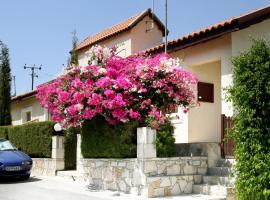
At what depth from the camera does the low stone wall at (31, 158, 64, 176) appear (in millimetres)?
16123

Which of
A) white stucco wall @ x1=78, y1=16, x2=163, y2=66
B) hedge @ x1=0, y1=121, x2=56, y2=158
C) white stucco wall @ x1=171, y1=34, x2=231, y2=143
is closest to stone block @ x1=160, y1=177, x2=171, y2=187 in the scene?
white stucco wall @ x1=171, y1=34, x2=231, y2=143

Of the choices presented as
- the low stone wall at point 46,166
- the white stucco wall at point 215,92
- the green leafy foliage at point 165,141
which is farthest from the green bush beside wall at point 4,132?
the green leafy foliage at point 165,141

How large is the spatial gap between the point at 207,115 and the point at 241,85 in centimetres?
612

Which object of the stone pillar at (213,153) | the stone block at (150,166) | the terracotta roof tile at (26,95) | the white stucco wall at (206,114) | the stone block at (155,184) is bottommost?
the stone block at (155,184)

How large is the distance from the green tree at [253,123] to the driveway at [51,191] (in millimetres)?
1764

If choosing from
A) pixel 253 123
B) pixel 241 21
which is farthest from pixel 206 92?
pixel 253 123

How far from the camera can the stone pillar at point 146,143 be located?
422 inches

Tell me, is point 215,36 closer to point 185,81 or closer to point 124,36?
point 185,81

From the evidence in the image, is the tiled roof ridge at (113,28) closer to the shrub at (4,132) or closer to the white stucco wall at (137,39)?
the white stucco wall at (137,39)

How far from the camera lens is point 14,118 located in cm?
2894

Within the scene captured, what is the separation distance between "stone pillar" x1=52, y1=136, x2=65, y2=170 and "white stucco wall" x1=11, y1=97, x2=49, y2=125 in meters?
8.74

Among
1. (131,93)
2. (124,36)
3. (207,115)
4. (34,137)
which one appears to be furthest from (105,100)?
(124,36)

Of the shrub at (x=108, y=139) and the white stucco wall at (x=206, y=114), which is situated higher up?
the white stucco wall at (x=206, y=114)

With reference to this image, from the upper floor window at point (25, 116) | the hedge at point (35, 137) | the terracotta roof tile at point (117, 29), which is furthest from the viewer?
the upper floor window at point (25, 116)
